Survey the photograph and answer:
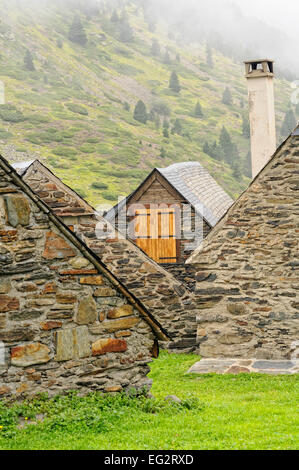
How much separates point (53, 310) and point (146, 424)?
1.60 metres

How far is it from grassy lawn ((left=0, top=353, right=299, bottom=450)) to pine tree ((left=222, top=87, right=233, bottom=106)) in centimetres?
13440

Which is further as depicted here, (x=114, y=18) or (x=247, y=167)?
(x=114, y=18)

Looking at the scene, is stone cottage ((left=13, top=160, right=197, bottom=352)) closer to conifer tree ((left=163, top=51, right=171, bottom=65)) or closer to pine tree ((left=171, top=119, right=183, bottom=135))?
pine tree ((left=171, top=119, right=183, bottom=135))

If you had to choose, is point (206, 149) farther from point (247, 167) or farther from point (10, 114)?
point (10, 114)

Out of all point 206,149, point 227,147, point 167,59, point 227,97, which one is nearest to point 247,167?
point 227,147

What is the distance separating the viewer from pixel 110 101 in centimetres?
11344

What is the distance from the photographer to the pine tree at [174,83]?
139000mm

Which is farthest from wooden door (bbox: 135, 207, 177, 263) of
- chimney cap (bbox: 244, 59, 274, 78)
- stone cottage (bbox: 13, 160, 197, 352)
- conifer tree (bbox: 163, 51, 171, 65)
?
→ conifer tree (bbox: 163, 51, 171, 65)

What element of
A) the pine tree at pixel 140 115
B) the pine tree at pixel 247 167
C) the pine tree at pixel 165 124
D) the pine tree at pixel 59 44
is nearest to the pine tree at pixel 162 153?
the pine tree at pixel 247 167

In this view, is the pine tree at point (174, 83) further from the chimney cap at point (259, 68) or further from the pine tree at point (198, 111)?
the chimney cap at point (259, 68)

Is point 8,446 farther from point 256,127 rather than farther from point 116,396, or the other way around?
point 256,127

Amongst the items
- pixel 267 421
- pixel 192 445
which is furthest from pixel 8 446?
pixel 267 421

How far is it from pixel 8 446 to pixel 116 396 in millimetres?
1642

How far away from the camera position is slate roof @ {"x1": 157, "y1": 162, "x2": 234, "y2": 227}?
2122 cm
